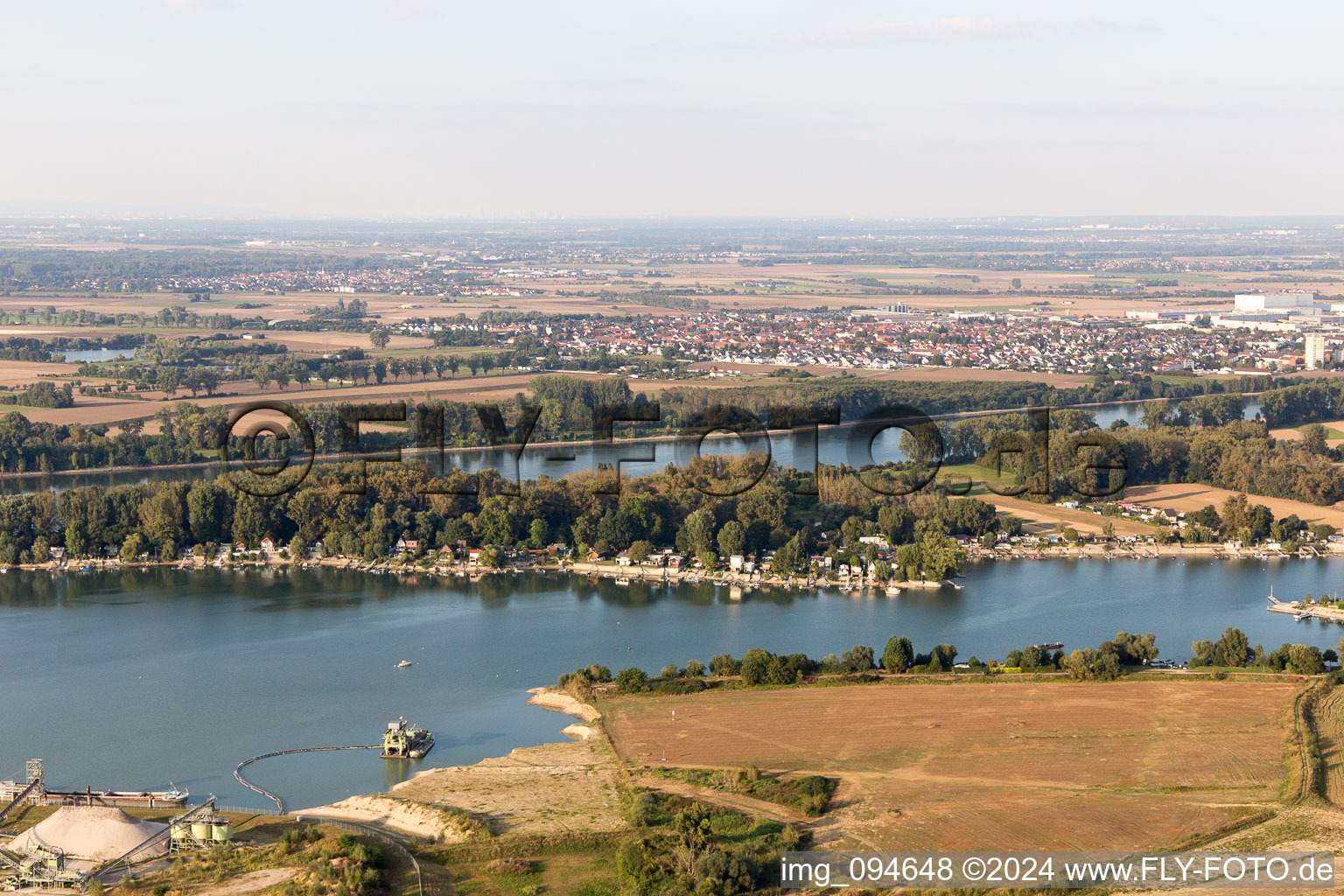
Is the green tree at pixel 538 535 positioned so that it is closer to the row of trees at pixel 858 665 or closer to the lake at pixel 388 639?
the lake at pixel 388 639

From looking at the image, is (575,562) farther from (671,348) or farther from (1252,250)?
(1252,250)

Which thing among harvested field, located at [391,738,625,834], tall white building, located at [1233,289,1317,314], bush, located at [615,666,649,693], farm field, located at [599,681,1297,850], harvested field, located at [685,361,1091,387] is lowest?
harvested field, located at [391,738,625,834]

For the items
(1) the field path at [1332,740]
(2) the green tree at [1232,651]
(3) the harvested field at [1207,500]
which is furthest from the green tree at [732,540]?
(1) the field path at [1332,740]

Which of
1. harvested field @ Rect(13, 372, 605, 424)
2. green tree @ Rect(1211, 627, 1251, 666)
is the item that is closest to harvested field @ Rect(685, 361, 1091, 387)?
harvested field @ Rect(13, 372, 605, 424)

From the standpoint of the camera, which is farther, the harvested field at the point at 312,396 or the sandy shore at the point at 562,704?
the harvested field at the point at 312,396

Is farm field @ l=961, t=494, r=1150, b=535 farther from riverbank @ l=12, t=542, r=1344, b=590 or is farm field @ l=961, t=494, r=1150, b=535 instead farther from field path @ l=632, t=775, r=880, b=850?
field path @ l=632, t=775, r=880, b=850

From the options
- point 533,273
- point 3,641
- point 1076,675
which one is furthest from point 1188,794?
point 533,273

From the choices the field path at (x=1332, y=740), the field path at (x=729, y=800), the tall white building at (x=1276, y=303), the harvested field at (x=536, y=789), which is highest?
the tall white building at (x=1276, y=303)
